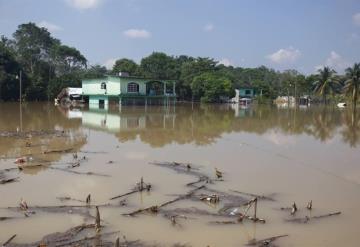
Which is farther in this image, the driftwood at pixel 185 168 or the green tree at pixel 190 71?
the green tree at pixel 190 71

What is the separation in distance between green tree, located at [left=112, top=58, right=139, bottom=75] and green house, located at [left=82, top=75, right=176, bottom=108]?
50.3ft

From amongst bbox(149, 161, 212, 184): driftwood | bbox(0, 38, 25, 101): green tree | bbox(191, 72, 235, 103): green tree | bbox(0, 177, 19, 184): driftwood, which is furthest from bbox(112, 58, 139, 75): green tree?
bbox(0, 177, 19, 184): driftwood

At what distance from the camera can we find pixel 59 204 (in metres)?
10.5

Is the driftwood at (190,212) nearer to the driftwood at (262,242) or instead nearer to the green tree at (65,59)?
the driftwood at (262,242)

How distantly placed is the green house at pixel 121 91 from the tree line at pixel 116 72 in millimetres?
9948

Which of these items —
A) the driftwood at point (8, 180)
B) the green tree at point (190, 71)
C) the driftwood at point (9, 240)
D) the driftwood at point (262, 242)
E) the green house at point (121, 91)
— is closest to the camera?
the driftwood at point (9, 240)

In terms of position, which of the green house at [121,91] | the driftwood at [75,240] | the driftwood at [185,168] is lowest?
the driftwood at [75,240]

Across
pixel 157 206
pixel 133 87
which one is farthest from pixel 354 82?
pixel 157 206

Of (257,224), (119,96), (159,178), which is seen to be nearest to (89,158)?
(159,178)

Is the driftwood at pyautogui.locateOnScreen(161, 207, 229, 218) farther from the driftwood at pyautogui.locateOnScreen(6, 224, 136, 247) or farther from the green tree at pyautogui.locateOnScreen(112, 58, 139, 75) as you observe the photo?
the green tree at pyautogui.locateOnScreen(112, 58, 139, 75)

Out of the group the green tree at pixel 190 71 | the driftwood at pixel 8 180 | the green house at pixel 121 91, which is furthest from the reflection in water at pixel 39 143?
the green tree at pixel 190 71

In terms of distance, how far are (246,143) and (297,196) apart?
10.6 meters

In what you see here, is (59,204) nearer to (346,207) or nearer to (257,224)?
(257,224)

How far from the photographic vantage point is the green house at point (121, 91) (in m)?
52.6
